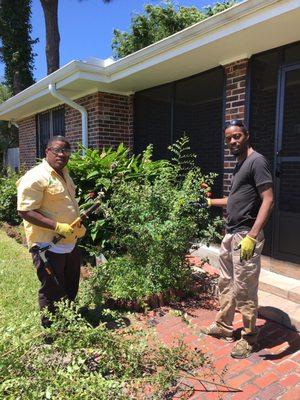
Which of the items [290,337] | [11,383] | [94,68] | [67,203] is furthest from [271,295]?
[94,68]

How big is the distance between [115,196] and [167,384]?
94.6 inches

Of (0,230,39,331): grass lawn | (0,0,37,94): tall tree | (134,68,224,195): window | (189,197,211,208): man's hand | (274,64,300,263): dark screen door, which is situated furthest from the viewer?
(0,0,37,94): tall tree

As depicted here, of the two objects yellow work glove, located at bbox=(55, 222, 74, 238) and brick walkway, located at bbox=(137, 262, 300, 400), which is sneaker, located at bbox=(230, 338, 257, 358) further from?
yellow work glove, located at bbox=(55, 222, 74, 238)

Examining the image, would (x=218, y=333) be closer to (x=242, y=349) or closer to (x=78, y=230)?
(x=242, y=349)

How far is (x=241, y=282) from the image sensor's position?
119 inches

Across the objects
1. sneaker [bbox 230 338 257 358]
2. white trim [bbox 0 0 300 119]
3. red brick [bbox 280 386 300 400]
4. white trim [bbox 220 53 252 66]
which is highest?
white trim [bbox 0 0 300 119]

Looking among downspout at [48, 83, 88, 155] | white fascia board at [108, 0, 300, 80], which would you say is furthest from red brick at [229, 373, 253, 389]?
downspout at [48, 83, 88, 155]

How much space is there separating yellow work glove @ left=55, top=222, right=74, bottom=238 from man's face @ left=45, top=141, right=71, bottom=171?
1.70 ft

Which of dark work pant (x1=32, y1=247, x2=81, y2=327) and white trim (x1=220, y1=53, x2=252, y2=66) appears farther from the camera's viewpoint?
white trim (x1=220, y1=53, x2=252, y2=66)

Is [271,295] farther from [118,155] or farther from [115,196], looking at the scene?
[118,155]

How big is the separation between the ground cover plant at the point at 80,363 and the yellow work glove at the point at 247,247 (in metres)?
0.81

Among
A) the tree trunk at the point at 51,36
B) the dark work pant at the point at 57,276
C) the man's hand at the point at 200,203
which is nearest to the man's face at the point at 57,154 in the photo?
the dark work pant at the point at 57,276

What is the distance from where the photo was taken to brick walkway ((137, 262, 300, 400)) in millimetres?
2613

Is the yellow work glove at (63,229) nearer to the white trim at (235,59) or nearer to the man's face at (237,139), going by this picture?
the man's face at (237,139)
